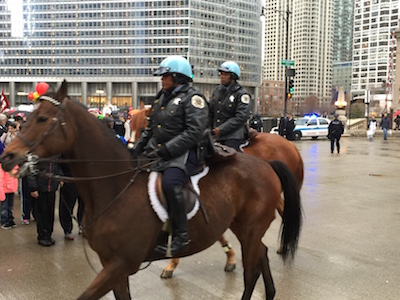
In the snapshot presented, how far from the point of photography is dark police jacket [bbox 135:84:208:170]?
3562 mm

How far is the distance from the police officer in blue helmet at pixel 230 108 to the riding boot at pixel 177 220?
2279 mm

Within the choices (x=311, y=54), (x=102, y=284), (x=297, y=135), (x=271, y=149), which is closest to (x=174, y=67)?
(x=102, y=284)

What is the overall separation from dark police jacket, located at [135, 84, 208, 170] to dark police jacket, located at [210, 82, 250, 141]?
1934 millimetres

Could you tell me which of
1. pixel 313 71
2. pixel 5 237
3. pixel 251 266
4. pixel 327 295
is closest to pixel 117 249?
pixel 251 266

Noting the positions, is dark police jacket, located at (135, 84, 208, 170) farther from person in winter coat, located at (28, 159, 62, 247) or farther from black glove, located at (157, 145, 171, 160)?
person in winter coat, located at (28, 159, 62, 247)

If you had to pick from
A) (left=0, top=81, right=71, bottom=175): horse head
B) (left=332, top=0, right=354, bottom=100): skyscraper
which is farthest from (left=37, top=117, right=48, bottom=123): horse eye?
(left=332, top=0, right=354, bottom=100): skyscraper

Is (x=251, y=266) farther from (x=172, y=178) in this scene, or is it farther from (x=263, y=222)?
(x=172, y=178)

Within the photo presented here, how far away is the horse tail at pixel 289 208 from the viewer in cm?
454

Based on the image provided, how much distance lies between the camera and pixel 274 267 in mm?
5484

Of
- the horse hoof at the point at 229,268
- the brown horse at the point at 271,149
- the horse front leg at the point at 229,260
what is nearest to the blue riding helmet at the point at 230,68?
the brown horse at the point at 271,149

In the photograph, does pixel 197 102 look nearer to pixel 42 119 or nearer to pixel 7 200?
pixel 42 119

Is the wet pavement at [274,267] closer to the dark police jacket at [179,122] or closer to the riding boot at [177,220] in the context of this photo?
the riding boot at [177,220]

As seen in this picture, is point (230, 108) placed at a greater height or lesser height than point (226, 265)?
greater

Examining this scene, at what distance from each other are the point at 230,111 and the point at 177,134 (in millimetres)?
2314
